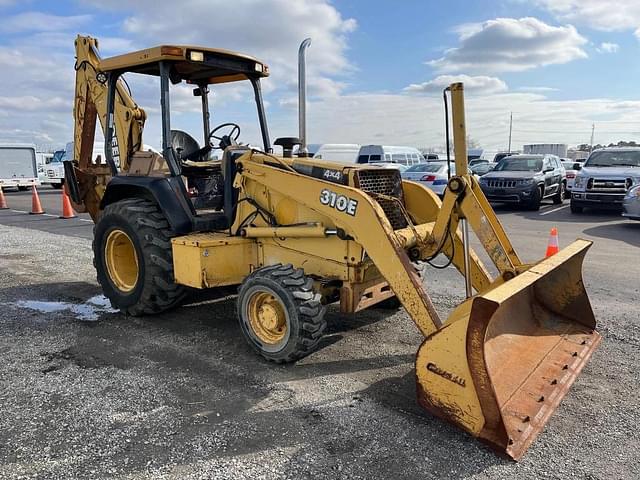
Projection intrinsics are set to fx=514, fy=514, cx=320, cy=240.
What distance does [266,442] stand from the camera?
306 centimetres

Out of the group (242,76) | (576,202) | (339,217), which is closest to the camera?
(339,217)

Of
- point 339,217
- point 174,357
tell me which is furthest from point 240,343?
point 339,217

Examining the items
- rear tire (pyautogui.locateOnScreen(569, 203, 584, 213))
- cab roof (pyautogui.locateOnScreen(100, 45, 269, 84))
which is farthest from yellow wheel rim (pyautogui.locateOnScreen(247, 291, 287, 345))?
rear tire (pyautogui.locateOnScreen(569, 203, 584, 213))

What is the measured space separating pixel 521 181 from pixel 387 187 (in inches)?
450

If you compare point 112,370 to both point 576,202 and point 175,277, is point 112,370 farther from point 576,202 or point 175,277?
point 576,202

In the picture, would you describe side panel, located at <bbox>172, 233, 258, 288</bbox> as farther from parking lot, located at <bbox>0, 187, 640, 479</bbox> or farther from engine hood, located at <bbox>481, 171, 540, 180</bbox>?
engine hood, located at <bbox>481, 171, 540, 180</bbox>

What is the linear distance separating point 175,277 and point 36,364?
136 cm

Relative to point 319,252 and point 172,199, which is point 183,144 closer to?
point 172,199

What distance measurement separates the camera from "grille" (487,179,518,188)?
14.8 meters

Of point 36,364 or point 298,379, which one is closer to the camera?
point 298,379

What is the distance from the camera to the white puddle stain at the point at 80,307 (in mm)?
5551

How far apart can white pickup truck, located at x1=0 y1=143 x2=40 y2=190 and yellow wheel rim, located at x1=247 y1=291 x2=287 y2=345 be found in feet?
78.0

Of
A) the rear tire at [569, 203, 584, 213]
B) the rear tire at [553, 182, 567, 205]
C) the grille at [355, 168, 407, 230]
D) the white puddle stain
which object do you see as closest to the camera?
the grille at [355, 168, 407, 230]

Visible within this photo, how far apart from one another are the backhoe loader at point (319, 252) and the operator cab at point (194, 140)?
0.6 inches
